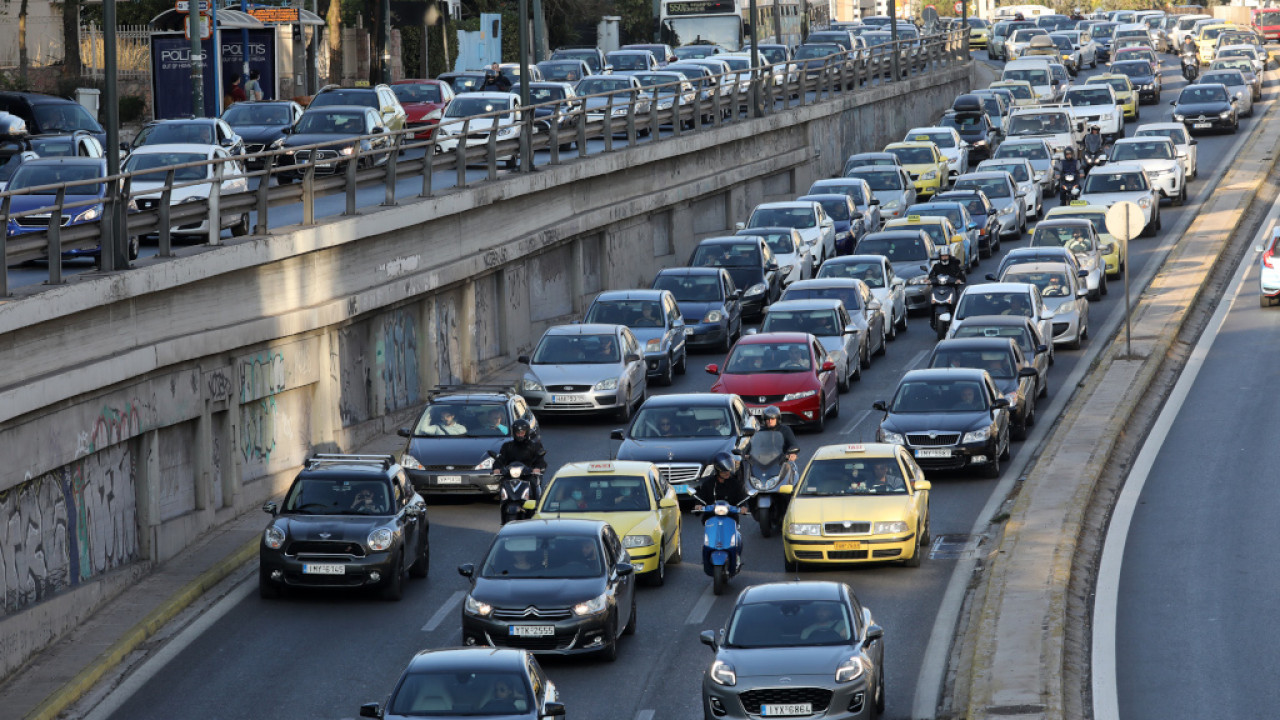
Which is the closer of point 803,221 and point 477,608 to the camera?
point 477,608

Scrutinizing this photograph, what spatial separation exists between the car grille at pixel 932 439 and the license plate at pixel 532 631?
9.29m

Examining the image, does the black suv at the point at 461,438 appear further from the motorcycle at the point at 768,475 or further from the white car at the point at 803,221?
the white car at the point at 803,221

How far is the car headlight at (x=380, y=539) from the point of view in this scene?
71.0 feet

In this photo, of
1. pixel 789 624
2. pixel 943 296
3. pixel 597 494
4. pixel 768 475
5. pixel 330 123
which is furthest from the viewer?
pixel 330 123

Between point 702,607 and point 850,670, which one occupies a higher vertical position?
point 850,670

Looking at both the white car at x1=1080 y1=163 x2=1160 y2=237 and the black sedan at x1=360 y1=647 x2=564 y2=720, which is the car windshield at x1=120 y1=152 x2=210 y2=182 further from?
the white car at x1=1080 y1=163 x2=1160 y2=237

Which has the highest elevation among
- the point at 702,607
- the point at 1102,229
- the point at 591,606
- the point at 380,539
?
the point at 1102,229

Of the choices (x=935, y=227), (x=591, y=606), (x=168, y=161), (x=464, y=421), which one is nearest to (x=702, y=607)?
(x=591, y=606)

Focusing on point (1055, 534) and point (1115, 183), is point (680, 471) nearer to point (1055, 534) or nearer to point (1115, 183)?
point (1055, 534)

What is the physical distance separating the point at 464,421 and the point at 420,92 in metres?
23.3

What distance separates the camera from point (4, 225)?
69.4ft

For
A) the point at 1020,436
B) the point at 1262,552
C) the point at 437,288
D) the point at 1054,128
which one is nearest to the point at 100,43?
the point at 1054,128

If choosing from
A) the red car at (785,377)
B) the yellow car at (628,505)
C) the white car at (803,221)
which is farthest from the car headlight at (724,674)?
the white car at (803,221)

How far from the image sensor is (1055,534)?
879 inches
